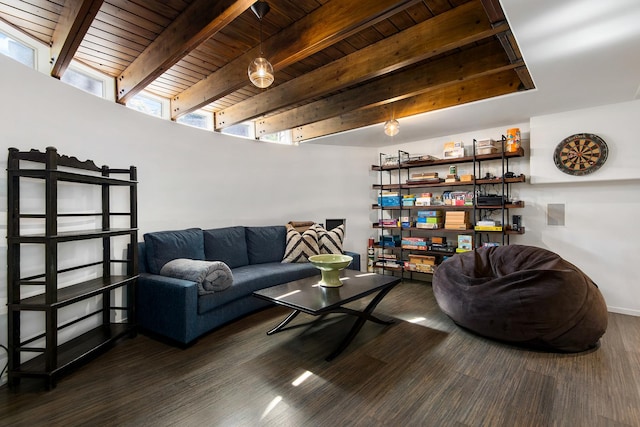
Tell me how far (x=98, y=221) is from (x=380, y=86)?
307 cm

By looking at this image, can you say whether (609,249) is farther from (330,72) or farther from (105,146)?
(105,146)

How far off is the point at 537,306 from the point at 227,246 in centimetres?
309

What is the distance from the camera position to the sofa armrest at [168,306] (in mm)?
2367

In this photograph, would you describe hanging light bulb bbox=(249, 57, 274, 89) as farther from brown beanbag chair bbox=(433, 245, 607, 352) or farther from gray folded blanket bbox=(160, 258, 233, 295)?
brown beanbag chair bbox=(433, 245, 607, 352)

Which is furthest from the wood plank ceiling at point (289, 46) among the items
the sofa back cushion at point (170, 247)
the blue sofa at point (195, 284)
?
the blue sofa at point (195, 284)

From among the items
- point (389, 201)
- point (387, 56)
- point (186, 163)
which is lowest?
point (389, 201)

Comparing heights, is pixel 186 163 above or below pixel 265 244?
above

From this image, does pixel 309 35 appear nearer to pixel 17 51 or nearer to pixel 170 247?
pixel 17 51

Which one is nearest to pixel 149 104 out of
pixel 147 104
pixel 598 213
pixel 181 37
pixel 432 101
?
pixel 147 104

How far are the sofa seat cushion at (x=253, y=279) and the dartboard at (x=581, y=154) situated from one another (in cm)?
316

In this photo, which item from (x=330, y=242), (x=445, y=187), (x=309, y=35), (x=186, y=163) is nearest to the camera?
(x=309, y=35)

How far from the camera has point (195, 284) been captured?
2.44m

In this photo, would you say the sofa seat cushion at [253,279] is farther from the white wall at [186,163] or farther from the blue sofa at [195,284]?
the white wall at [186,163]

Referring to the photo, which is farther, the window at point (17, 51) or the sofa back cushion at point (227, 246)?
the sofa back cushion at point (227, 246)
